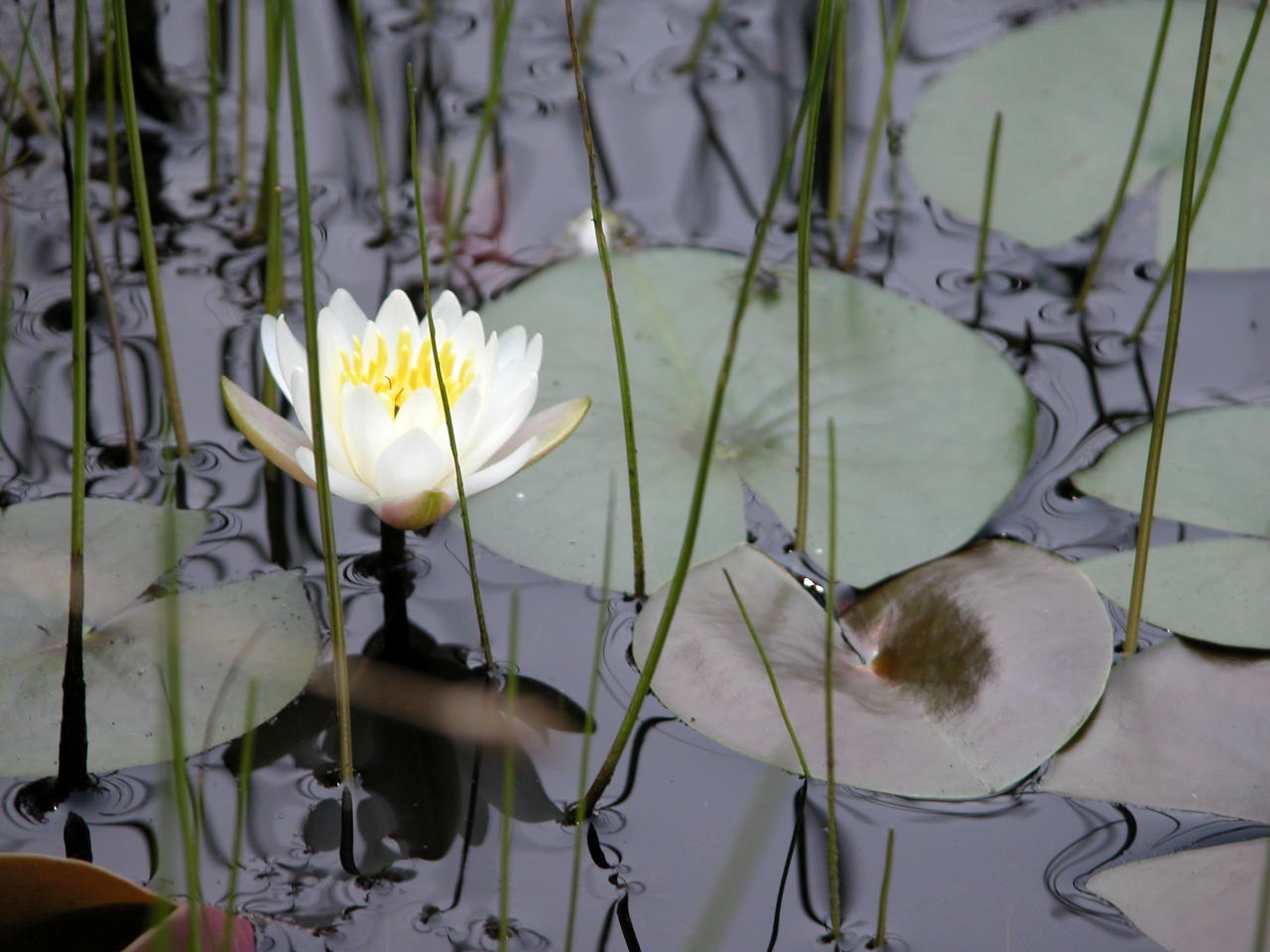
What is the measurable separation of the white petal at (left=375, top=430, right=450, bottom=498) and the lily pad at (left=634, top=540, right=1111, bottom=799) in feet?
1.06

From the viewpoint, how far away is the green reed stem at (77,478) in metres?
0.98

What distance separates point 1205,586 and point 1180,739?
0.23 meters

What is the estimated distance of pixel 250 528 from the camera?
151 centimetres

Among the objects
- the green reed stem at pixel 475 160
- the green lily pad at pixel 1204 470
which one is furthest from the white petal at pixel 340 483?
the green lily pad at pixel 1204 470

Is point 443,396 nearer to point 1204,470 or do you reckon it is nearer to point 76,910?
point 76,910

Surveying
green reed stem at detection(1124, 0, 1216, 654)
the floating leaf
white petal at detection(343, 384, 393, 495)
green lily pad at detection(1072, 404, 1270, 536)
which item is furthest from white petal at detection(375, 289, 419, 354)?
green lily pad at detection(1072, 404, 1270, 536)

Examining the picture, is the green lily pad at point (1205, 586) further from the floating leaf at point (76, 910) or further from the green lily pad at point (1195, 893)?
the floating leaf at point (76, 910)

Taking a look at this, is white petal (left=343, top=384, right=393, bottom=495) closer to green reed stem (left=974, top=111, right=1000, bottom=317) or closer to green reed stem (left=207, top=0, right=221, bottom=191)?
green reed stem (left=207, top=0, right=221, bottom=191)

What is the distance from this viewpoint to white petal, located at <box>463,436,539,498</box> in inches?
48.8

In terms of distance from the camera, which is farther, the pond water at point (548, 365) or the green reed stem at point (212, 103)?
the green reed stem at point (212, 103)

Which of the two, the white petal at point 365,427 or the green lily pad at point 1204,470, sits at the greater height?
the white petal at point 365,427

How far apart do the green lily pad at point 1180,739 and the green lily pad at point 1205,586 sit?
30mm

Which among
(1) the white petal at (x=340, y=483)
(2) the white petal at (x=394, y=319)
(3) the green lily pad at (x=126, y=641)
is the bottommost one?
(3) the green lily pad at (x=126, y=641)

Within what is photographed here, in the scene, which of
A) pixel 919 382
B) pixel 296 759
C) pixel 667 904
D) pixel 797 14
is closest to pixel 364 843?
pixel 296 759
